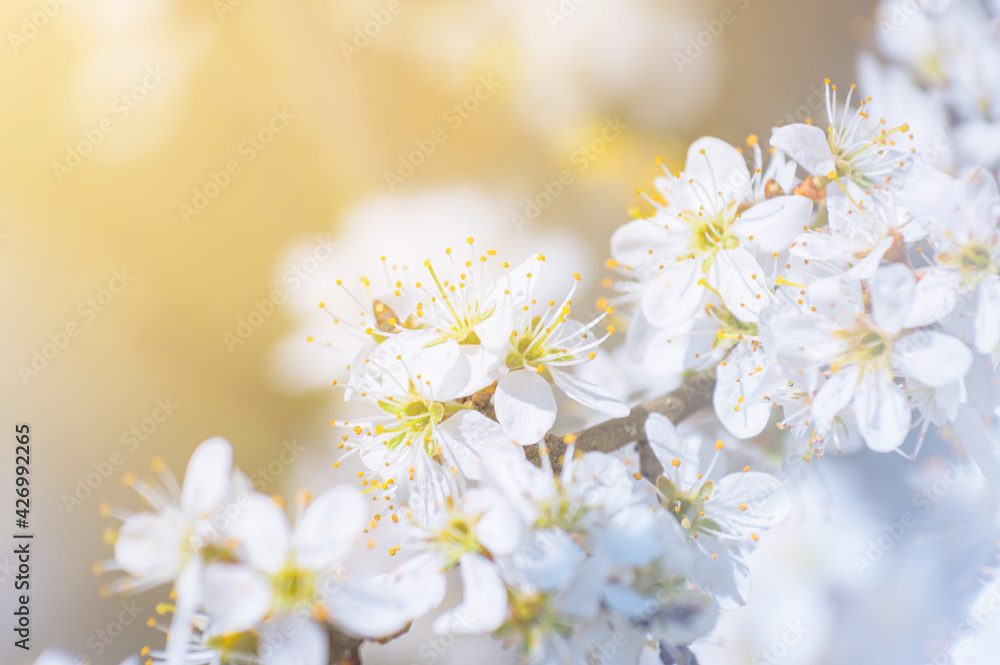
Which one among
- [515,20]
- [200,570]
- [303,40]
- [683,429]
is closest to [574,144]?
[515,20]

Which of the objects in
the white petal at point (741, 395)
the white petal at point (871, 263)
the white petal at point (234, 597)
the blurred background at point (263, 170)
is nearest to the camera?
the white petal at point (234, 597)

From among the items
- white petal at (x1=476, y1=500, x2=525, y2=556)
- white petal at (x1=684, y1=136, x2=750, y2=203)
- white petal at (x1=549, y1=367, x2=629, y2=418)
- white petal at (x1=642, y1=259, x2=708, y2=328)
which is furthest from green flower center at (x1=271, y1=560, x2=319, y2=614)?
white petal at (x1=684, y1=136, x2=750, y2=203)

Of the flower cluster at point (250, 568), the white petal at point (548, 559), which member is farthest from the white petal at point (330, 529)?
the white petal at point (548, 559)

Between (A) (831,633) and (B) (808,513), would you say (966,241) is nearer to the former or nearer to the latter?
(B) (808,513)

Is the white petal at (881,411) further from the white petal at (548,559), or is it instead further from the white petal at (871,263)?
the white petal at (548,559)

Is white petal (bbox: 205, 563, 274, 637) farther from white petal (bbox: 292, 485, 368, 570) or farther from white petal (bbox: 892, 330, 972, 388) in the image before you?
white petal (bbox: 892, 330, 972, 388)

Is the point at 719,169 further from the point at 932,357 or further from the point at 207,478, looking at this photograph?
the point at 207,478

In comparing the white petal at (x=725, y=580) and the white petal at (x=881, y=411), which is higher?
the white petal at (x=881, y=411)
